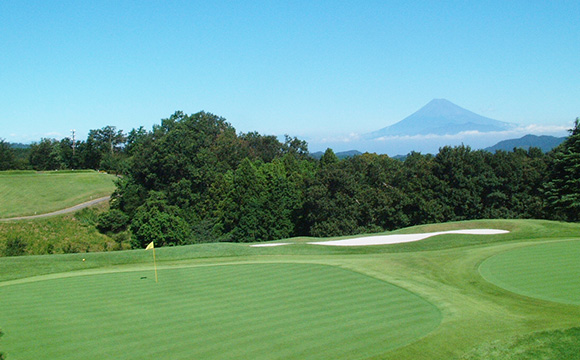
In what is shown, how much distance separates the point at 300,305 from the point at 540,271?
878 cm

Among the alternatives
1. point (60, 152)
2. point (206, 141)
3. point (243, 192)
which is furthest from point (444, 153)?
point (60, 152)

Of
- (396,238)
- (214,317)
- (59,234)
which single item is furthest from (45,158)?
(214,317)

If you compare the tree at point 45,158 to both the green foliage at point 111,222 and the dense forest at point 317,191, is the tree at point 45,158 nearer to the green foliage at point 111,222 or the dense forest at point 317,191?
the dense forest at point 317,191

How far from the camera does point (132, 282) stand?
1396cm

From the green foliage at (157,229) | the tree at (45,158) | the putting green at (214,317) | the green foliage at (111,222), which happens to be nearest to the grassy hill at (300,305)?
the putting green at (214,317)

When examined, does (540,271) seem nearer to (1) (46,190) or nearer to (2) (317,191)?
(2) (317,191)

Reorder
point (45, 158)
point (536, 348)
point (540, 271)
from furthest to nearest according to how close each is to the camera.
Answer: point (45, 158)
point (540, 271)
point (536, 348)

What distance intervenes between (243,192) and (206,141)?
65.1ft

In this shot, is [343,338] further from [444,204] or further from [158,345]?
[444,204]

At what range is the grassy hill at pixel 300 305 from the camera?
828cm

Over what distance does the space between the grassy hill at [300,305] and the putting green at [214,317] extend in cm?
3

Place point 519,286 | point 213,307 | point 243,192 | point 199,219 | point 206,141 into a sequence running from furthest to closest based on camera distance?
point 206,141 < point 199,219 < point 243,192 < point 519,286 < point 213,307

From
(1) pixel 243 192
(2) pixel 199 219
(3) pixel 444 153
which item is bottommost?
(2) pixel 199 219

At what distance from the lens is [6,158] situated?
292ft
